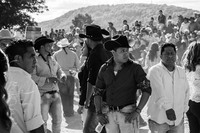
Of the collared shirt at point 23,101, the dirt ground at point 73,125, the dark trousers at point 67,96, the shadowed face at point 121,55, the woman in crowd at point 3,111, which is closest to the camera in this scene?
the woman in crowd at point 3,111

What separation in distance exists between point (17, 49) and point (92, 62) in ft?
5.51

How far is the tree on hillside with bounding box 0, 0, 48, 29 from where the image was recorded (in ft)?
70.3

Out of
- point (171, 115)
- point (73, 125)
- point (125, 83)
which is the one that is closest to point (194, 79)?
point (171, 115)

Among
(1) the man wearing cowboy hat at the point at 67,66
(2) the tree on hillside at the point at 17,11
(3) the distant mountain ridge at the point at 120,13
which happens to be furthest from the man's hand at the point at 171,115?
(3) the distant mountain ridge at the point at 120,13

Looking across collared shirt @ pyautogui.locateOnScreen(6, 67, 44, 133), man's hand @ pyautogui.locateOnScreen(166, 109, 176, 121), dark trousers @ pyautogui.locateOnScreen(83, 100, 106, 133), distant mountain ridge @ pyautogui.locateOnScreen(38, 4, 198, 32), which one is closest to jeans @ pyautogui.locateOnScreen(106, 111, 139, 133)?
man's hand @ pyautogui.locateOnScreen(166, 109, 176, 121)

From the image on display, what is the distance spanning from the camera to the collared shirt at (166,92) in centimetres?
450

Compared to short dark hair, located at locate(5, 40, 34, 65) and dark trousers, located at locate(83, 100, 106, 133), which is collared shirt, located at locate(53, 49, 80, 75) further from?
short dark hair, located at locate(5, 40, 34, 65)

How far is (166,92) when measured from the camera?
14.7 feet

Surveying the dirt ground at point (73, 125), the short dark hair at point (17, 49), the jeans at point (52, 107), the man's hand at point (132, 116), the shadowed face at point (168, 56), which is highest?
the short dark hair at point (17, 49)

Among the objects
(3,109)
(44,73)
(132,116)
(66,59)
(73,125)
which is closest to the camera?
(3,109)

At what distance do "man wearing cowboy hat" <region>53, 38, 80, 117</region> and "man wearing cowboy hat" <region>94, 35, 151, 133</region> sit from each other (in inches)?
185

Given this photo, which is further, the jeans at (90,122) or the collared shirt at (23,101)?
the jeans at (90,122)

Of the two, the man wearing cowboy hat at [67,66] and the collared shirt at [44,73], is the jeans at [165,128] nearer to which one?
the collared shirt at [44,73]

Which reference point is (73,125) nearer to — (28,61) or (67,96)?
(67,96)
